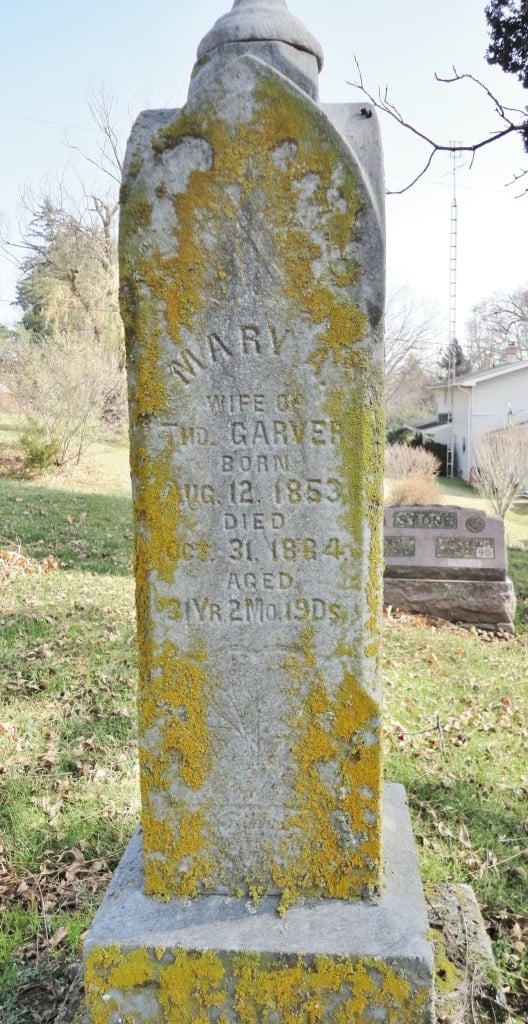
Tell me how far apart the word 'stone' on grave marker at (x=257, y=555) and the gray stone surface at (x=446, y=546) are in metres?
7.37

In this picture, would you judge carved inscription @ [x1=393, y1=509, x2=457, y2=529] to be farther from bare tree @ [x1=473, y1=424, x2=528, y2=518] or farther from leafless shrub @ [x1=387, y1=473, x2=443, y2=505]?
bare tree @ [x1=473, y1=424, x2=528, y2=518]

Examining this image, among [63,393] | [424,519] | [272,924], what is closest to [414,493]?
[424,519]

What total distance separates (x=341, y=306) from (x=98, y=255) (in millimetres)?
29839

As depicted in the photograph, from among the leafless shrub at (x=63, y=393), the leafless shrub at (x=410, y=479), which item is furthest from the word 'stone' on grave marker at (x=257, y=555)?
the leafless shrub at (x=63, y=393)

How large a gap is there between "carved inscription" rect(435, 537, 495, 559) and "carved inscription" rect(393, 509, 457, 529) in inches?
8.1

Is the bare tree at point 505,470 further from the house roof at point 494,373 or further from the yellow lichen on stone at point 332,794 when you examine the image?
the yellow lichen on stone at point 332,794

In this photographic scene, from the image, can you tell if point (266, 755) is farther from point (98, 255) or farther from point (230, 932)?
point (98, 255)

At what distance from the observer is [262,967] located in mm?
2121

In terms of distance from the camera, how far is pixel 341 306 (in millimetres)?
2078

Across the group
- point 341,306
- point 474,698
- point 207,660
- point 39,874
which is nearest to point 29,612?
point 39,874

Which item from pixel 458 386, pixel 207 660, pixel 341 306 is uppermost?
pixel 458 386

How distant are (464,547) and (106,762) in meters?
6.48

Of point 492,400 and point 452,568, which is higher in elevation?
point 492,400

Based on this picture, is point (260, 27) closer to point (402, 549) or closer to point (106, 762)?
point (106, 762)
